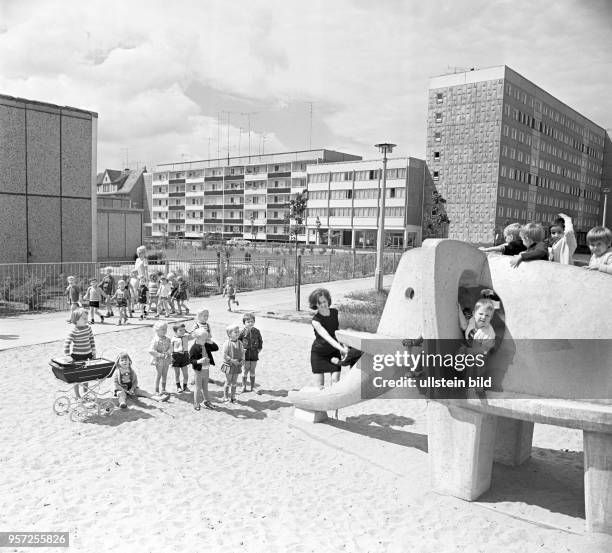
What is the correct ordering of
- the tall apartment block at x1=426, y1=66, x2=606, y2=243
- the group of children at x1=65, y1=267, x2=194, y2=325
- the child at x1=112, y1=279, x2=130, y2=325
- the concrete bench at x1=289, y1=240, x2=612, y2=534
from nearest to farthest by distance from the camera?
the concrete bench at x1=289, y1=240, x2=612, y2=534 < the child at x1=112, y1=279, x2=130, y2=325 < the group of children at x1=65, y1=267, x2=194, y2=325 < the tall apartment block at x1=426, y1=66, x2=606, y2=243

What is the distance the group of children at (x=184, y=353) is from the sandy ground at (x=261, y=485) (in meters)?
0.30

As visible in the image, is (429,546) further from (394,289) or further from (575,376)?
(394,289)

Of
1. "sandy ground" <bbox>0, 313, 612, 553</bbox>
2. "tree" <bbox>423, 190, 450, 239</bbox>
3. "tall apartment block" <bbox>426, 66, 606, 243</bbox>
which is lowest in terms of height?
"sandy ground" <bbox>0, 313, 612, 553</bbox>

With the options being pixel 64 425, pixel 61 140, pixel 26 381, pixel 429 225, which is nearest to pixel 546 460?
pixel 64 425

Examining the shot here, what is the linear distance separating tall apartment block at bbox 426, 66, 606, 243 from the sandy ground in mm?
65767

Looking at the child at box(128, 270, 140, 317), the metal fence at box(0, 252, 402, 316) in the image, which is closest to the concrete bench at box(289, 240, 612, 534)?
the child at box(128, 270, 140, 317)

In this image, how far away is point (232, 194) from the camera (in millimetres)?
98375

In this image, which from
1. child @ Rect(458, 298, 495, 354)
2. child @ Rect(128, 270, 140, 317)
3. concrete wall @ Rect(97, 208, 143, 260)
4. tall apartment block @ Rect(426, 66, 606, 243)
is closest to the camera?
child @ Rect(458, 298, 495, 354)

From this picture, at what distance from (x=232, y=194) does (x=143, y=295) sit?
8321cm

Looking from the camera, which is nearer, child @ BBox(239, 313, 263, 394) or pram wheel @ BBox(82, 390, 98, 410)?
pram wheel @ BBox(82, 390, 98, 410)

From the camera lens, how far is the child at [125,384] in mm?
8648

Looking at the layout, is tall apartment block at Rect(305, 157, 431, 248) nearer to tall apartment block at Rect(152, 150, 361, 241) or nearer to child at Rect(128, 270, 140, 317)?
tall apartment block at Rect(152, 150, 361, 241)

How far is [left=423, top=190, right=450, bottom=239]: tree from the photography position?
7194 centimetres

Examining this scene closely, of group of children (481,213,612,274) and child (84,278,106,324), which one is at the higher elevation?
group of children (481,213,612,274)
